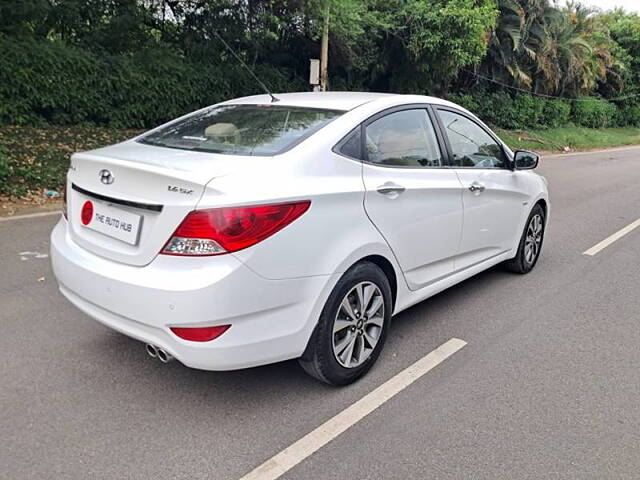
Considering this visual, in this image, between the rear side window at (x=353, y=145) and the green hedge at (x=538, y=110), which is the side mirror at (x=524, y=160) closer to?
the rear side window at (x=353, y=145)

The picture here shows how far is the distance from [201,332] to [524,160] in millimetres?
3396

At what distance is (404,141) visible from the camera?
3.68 meters

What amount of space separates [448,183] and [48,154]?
750 cm

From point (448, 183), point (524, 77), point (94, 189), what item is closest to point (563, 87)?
point (524, 77)

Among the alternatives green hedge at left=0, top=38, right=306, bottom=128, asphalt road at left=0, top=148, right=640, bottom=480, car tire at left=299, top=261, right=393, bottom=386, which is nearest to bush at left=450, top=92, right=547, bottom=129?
green hedge at left=0, top=38, right=306, bottom=128

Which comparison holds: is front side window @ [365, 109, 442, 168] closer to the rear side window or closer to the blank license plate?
the rear side window

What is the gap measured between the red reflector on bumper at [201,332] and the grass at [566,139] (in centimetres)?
1875

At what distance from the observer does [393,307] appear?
11.7 feet

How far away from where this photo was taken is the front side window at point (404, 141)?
3.41 metres

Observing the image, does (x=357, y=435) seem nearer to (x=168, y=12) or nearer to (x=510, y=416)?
(x=510, y=416)

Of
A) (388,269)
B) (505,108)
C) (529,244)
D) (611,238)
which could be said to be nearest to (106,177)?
(388,269)

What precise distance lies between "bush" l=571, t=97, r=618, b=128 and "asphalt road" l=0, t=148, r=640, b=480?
2709 cm

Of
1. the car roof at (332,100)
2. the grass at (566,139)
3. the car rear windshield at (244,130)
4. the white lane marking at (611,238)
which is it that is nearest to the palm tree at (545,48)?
the grass at (566,139)

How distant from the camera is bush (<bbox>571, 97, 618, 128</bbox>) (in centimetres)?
2878
